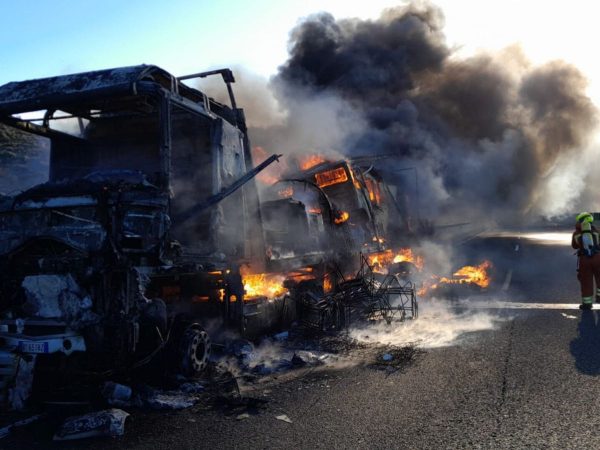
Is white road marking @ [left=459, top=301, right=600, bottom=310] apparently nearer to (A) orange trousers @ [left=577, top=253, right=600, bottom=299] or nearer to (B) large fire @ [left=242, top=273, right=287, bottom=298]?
(A) orange trousers @ [left=577, top=253, right=600, bottom=299]

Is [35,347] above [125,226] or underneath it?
underneath

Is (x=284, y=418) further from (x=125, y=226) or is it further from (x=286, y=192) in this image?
(x=286, y=192)

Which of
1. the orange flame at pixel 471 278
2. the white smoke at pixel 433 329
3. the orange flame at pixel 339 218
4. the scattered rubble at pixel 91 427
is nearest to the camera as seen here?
the scattered rubble at pixel 91 427

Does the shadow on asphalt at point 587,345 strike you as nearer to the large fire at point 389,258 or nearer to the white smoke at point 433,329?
the white smoke at point 433,329

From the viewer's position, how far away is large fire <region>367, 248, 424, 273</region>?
10766 millimetres

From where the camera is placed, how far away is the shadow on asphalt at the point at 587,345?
467 centimetres

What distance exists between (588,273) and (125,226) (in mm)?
7666

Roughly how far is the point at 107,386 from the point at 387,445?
256 centimetres

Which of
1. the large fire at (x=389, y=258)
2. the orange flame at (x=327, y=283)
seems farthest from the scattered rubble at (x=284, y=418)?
the large fire at (x=389, y=258)

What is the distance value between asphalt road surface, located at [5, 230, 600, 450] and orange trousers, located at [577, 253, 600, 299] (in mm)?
2020

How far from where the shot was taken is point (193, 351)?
181 inches

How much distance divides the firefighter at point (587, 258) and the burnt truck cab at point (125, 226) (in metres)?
5.68

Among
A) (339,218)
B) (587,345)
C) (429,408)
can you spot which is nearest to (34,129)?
(429,408)

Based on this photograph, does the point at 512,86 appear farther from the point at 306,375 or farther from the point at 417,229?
the point at 306,375
